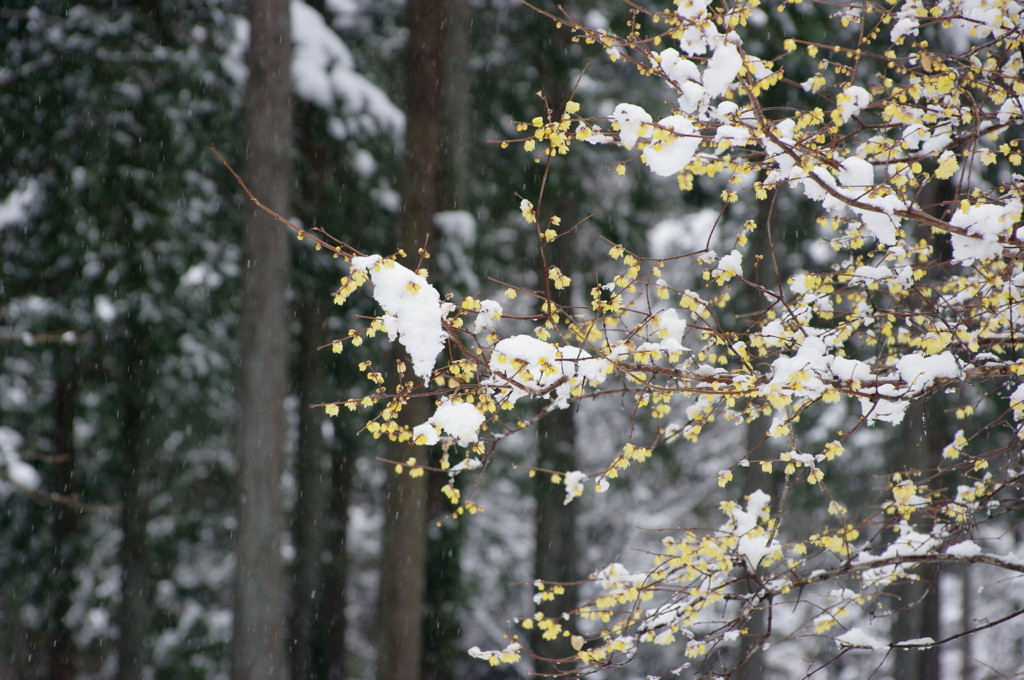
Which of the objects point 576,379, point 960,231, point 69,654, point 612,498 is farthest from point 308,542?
point 960,231

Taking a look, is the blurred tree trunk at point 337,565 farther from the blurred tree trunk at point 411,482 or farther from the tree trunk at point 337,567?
the blurred tree trunk at point 411,482

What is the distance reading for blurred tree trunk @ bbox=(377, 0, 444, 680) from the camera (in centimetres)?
732

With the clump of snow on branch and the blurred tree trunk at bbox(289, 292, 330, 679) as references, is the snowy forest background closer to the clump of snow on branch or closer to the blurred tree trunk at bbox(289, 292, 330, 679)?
the blurred tree trunk at bbox(289, 292, 330, 679)

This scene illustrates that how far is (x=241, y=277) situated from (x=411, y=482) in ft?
7.36

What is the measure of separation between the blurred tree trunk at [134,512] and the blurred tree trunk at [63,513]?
0.54 meters

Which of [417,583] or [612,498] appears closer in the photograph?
[417,583]

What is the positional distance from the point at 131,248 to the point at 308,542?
4.35 m

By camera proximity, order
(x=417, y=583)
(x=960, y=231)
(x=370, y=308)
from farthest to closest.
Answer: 1. (x=370, y=308)
2. (x=417, y=583)
3. (x=960, y=231)

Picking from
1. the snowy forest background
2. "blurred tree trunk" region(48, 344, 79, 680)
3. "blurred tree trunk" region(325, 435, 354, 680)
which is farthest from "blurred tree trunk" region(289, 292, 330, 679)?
"blurred tree trunk" region(48, 344, 79, 680)

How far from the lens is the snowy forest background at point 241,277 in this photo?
7918 millimetres

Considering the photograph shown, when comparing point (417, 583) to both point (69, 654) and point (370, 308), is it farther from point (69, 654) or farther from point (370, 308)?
point (69, 654)

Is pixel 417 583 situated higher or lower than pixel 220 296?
lower

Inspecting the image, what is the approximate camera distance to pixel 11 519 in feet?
30.8

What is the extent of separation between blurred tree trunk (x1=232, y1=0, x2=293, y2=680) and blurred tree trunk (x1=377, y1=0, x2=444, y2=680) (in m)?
0.90
